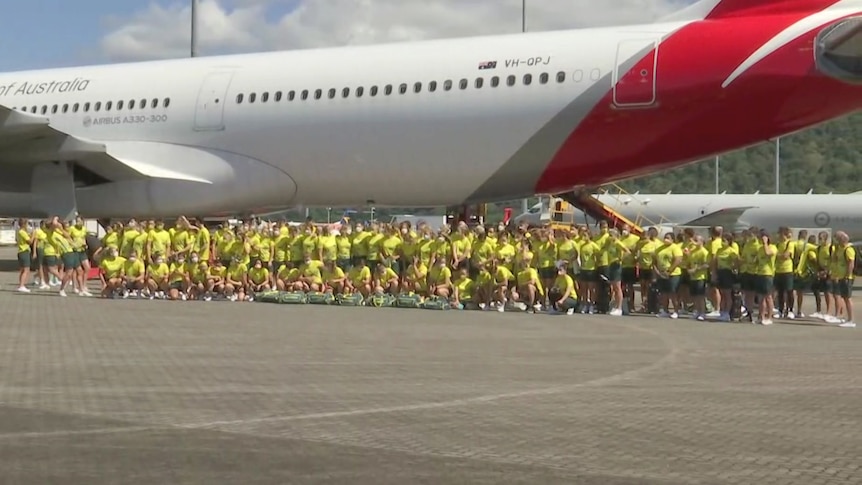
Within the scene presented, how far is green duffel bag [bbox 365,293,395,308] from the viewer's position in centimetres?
1808

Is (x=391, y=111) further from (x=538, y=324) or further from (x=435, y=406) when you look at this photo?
(x=435, y=406)

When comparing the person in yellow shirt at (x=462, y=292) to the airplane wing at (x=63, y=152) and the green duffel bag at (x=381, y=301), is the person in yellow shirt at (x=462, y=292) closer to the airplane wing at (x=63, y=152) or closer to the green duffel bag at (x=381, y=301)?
the green duffel bag at (x=381, y=301)

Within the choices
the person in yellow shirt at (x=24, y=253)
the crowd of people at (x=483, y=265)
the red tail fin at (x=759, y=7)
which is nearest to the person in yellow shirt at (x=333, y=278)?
the crowd of people at (x=483, y=265)

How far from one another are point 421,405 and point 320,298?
34.9 ft

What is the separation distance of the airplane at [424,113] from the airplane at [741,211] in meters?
21.4

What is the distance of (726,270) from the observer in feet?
55.0

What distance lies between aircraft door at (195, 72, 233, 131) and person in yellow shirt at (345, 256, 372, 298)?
535 centimetres

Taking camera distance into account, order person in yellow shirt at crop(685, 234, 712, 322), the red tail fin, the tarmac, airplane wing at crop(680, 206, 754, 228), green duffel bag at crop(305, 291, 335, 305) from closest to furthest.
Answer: the tarmac, person in yellow shirt at crop(685, 234, 712, 322), the red tail fin, green duffel bag at crop(305, 291, 335, 305), airplane wing at crop(680, 206, 754, 228)

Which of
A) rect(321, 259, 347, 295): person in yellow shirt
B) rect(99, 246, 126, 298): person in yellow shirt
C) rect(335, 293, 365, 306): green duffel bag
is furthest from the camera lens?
rect(99, 246, 126, 298): person in yellow shirt

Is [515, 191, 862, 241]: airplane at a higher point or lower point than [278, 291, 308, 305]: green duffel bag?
higher

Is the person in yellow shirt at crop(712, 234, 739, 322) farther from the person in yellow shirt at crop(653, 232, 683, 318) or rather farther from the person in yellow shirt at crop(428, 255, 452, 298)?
the person in yellow shirt at crop(428, 255, 452, 298)

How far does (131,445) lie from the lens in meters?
6.54

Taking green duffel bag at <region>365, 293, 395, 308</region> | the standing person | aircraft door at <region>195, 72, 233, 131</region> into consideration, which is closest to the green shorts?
aircraft door at <region>195, 72, 233, 131</region>

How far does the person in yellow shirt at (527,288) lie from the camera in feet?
57.6
